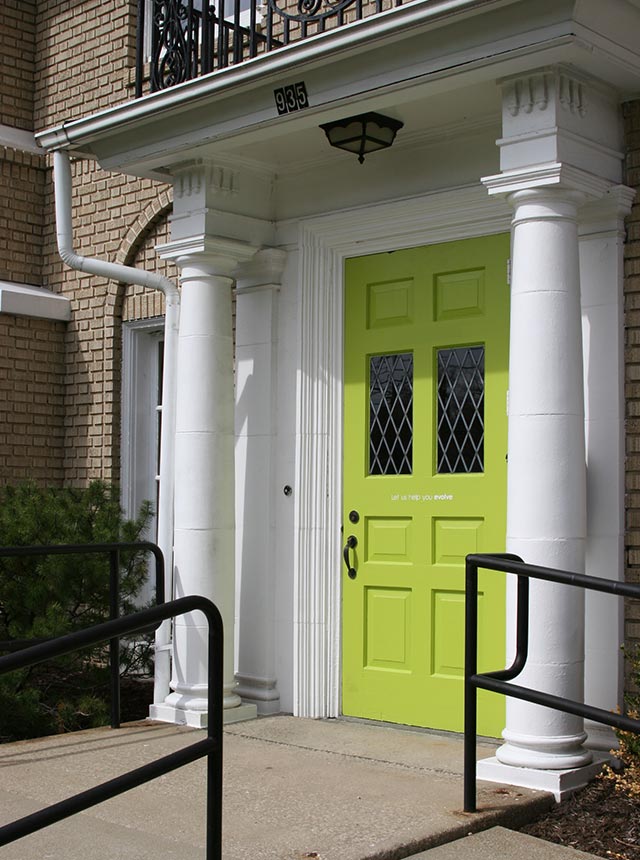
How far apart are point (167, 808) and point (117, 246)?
483cm

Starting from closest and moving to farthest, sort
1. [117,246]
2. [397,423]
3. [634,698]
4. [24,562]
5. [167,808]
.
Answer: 1. [167,808]
2. [634,698]
3. [397,423]
4. [24,562]
5. [117,246]

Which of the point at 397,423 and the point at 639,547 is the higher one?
the point at 397,423

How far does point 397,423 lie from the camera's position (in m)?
6.48

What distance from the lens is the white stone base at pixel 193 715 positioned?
21.1 feet

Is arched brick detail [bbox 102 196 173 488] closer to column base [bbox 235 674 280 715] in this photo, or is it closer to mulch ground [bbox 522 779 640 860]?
column base [bbox 235 674 280 715]

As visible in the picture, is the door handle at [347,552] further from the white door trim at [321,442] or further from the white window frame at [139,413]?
the white window frame at [139,413]

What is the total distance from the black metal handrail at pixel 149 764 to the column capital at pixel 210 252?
3.38 metres

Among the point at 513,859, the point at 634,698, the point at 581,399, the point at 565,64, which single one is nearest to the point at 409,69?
the point at 565,64

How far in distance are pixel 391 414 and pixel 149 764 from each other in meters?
3.44

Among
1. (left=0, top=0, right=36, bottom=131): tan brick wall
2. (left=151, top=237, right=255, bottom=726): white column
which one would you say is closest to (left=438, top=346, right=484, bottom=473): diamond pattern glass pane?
(left=151, top=237, right=255, bottom=726): white column

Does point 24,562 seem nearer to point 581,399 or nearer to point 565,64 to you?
point 581,399

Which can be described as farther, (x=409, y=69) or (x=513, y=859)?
(x=409, y=69)

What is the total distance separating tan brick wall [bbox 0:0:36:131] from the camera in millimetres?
9273

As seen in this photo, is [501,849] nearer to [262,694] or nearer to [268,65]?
[262,694]
